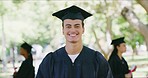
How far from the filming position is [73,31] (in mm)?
4152

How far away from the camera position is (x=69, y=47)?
13.9 ft

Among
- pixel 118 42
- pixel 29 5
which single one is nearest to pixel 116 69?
pixel 118 42

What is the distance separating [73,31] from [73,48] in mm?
189

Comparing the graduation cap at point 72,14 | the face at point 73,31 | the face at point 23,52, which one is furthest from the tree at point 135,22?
the face at point 73,31

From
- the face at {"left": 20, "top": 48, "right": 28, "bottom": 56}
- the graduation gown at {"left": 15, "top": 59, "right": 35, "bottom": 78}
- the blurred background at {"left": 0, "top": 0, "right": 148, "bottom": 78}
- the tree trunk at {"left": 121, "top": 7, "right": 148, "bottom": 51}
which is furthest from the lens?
the blurred background at {"left": 0, "top": 0, "right": 148, "bottom": 78}

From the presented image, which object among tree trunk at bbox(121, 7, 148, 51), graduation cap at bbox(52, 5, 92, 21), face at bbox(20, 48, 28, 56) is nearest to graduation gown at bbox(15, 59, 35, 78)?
face at bbox(20, 48, 28, 56)

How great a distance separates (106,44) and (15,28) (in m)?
12.0

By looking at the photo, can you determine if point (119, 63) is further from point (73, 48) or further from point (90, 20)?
point (90, 20)

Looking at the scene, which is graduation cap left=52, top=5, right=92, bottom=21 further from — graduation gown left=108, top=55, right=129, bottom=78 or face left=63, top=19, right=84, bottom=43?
graduation gown left=108, top=55, right=129, bottom=78

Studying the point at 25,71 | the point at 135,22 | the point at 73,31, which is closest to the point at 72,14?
the point at 73,31

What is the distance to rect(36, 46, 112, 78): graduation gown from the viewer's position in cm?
427

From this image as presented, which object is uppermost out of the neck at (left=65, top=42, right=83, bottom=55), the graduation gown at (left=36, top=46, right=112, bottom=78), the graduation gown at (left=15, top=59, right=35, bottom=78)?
the neck at (left=65, top=42, right=83, bottom=55)

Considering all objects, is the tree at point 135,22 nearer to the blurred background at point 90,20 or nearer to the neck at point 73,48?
the blurred background at point 90,20

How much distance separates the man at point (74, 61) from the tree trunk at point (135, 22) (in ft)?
24.8
